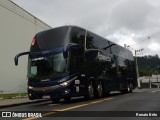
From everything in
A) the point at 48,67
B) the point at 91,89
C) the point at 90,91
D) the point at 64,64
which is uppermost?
the point at 64,64

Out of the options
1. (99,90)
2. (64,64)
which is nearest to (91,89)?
(99,90)

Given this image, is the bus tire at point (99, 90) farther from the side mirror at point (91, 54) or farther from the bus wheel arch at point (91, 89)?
the side mirror at point (91, 54)

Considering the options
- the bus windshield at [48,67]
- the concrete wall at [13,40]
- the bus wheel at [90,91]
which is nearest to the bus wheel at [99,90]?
the bus wheel at [90,91]

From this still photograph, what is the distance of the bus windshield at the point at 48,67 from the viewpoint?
18359 mm

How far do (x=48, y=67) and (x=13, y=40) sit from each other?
88.6 ft

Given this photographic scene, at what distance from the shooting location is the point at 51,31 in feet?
64.3

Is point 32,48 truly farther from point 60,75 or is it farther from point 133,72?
point 133,72

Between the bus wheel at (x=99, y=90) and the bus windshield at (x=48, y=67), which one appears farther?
the bus wheel at (x=99, y=90)

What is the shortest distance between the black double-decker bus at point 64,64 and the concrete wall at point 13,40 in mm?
20571

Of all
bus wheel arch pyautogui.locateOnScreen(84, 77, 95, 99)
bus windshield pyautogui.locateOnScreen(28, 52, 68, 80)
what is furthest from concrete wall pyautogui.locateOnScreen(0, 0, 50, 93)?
bus windshield pyautogui.locateOnScreen(28, 52, 68, 80)

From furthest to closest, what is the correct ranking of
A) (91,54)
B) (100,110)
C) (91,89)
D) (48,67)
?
(91,54) < (91,89) < (48,67) < (100,110)

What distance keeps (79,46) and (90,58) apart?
173 centimetres

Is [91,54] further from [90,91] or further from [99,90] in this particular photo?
[99,90]

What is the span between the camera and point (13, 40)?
44688 millimetres
